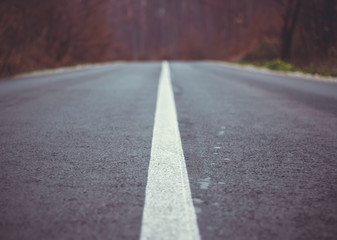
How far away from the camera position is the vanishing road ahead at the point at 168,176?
4.24 ft

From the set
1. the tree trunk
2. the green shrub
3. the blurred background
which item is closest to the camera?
the blurred background

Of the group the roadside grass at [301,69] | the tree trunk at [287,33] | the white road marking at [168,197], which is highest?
the tree trunk at [287,33]

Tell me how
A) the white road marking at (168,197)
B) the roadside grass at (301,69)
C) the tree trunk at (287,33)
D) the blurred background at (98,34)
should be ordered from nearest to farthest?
1. the white road marking at (168,197)
2. the roadside grass at (301,69)
3. the blurred background at (98,34)
4. the tree trunk at (287,33)

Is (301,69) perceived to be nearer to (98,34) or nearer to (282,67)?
(282,67)

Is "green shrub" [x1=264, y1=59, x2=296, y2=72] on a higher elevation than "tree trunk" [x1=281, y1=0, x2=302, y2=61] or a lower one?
lower

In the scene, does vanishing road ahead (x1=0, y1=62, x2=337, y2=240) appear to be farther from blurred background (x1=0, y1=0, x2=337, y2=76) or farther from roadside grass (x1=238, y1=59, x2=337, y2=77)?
blurred background (x1=0, y1=0, x2=337, y2=76)

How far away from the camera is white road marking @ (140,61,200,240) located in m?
1.25

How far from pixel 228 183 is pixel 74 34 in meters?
20.5

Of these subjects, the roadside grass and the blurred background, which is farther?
the blurred background

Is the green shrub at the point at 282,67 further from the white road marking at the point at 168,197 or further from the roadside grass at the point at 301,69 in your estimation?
the white road marking at the point at 168,197

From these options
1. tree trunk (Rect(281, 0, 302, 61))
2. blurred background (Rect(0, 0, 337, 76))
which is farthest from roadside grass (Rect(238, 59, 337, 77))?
tree trunk (Rect(281, 0, 302, 61))

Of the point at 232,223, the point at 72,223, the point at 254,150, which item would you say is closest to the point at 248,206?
the point at 232,223

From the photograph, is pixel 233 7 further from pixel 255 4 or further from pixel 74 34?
pixel 74 34

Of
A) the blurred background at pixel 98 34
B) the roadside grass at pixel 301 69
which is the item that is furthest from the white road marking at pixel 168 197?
the blurred background at pixel 98 34
